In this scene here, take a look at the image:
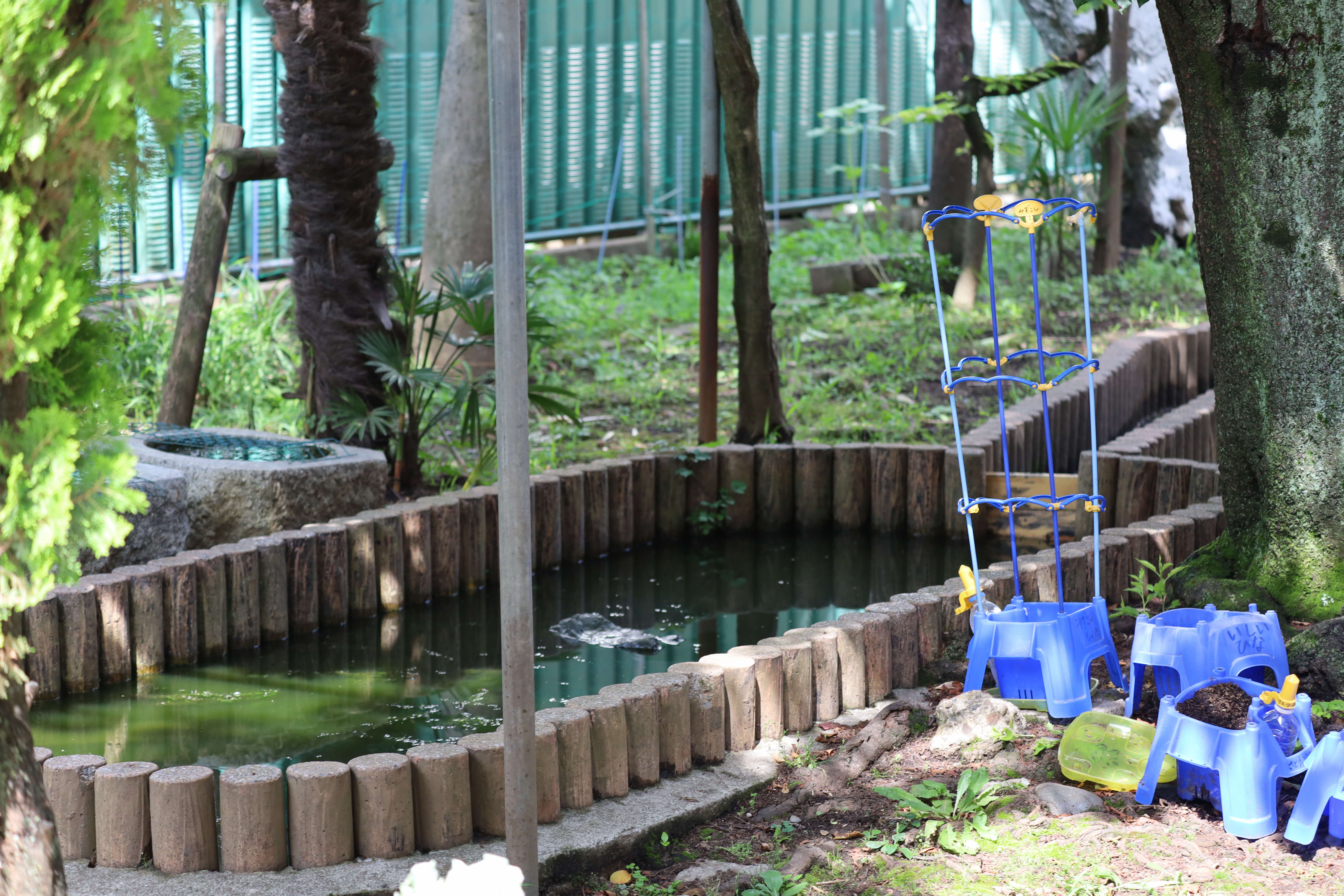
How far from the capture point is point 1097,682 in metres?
4.20

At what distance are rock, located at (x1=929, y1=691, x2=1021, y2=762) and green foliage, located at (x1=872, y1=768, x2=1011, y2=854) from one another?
0.20 m

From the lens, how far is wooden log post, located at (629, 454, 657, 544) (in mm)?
6484

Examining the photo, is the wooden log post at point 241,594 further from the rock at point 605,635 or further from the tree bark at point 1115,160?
the tree bark at point 1115,160

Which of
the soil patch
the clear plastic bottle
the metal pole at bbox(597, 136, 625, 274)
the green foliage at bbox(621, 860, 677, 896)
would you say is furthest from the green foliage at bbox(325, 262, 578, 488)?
the metal pole at bbox(597, 136, 625, 274)

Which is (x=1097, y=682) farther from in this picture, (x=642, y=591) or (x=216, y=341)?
(x=216, y=341)

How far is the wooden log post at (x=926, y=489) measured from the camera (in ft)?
21.9

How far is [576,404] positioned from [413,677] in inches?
137

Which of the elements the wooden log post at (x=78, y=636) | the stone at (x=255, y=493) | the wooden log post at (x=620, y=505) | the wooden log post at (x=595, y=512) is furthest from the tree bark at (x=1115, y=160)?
the wooden log post at (x=78, y=636)

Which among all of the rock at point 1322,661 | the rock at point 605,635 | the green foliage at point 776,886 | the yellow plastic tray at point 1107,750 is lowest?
the green foliage at point 776,886

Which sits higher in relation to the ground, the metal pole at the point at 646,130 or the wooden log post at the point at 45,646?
the metal pole at the point at 646,130

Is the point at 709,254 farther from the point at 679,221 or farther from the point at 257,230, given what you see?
the point at 679,221

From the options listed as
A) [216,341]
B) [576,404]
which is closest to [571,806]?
[576,404]

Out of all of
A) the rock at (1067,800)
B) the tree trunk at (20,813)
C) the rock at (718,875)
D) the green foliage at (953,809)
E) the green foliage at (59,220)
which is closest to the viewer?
the green foliage at (59,220)

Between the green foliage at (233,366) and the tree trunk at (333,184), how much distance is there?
0.75m
